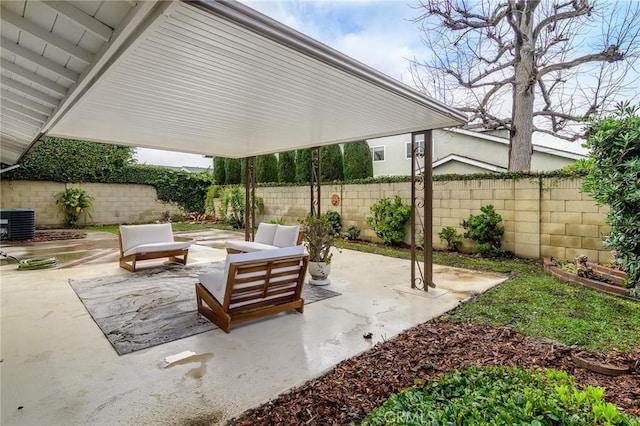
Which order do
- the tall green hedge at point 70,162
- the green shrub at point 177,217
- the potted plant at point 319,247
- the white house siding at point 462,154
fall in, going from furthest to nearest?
the green shrub at point 177,217 → the tall green hedge at point 70,162 → the white house siding at point 462,154 → the potted plant at point 319,247

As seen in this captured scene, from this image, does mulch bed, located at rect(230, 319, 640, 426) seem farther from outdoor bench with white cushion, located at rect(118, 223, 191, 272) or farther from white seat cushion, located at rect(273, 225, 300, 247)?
outdoor bench with white cushion, located at rect(118, 223, 191, 272)

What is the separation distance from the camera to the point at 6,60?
3352 mm

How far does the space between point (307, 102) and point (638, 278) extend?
4.32 meters

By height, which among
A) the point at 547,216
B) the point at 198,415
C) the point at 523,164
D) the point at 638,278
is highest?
the point at 523,164

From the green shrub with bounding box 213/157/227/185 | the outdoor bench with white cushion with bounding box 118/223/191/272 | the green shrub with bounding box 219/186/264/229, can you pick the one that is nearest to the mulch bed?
the outdoor bench with white cushion with bounding box 118/223/191/272

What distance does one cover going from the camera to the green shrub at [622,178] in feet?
11.3

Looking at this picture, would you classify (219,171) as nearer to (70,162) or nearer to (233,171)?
(233,171)

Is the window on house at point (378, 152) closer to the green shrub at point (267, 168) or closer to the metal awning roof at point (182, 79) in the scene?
the green shrub at point (267, 168)

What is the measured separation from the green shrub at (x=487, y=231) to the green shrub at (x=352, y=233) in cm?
380


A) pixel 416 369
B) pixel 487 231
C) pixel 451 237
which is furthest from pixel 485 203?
pixel 416 369

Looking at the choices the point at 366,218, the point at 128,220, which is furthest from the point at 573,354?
the point at 128,220

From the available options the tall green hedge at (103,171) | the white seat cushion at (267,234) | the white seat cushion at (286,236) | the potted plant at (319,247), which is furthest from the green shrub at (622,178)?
the tall green hedge at (103,171)

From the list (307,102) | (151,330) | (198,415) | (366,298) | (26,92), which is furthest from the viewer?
(366,298)

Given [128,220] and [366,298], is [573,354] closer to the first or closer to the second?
[366,298]
